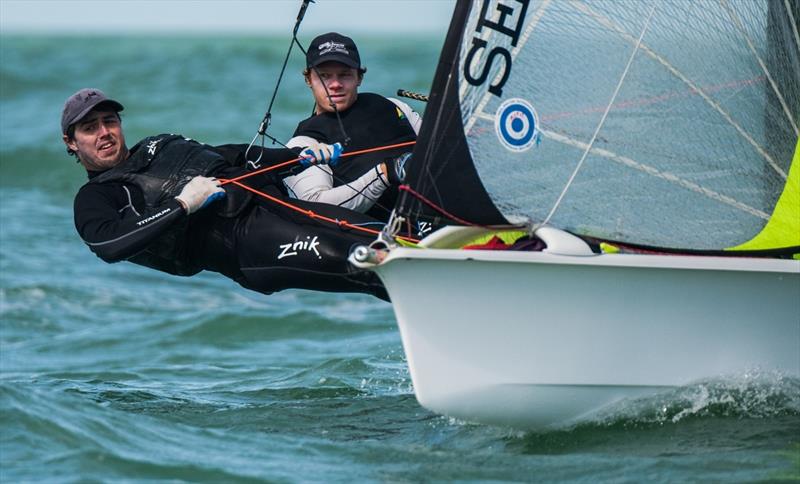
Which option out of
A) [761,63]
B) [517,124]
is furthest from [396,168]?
[761,63]

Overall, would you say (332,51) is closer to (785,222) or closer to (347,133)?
(347,133)

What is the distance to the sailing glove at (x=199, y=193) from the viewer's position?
472 cm

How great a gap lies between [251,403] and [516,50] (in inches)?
85.5

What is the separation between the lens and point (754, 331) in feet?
14.2

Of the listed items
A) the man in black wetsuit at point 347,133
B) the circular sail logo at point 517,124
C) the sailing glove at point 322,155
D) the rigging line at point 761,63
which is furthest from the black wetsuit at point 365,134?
the rigging line at point 761,63

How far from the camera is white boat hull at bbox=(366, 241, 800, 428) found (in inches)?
160

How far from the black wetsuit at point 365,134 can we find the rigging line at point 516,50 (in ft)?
3.46

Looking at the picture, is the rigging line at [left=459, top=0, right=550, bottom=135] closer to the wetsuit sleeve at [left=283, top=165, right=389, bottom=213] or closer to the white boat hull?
the white boat hull

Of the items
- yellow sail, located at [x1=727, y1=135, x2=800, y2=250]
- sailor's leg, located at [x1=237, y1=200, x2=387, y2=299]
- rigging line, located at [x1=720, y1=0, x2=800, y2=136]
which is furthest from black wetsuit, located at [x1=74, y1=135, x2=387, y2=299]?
rigging line, located at [x1=720, y1=0, x2=800, y2=136]

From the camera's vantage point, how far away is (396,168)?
5000 millimetres

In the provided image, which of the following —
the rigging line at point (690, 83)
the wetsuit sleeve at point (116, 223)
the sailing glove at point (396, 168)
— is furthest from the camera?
the sailing glove at point (396, 168)

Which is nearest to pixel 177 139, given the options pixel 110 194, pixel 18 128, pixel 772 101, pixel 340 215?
pixel 110 194

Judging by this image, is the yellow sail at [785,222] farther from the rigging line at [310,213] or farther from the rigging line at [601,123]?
the rigging line at [310,213]

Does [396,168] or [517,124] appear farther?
[396,168]
